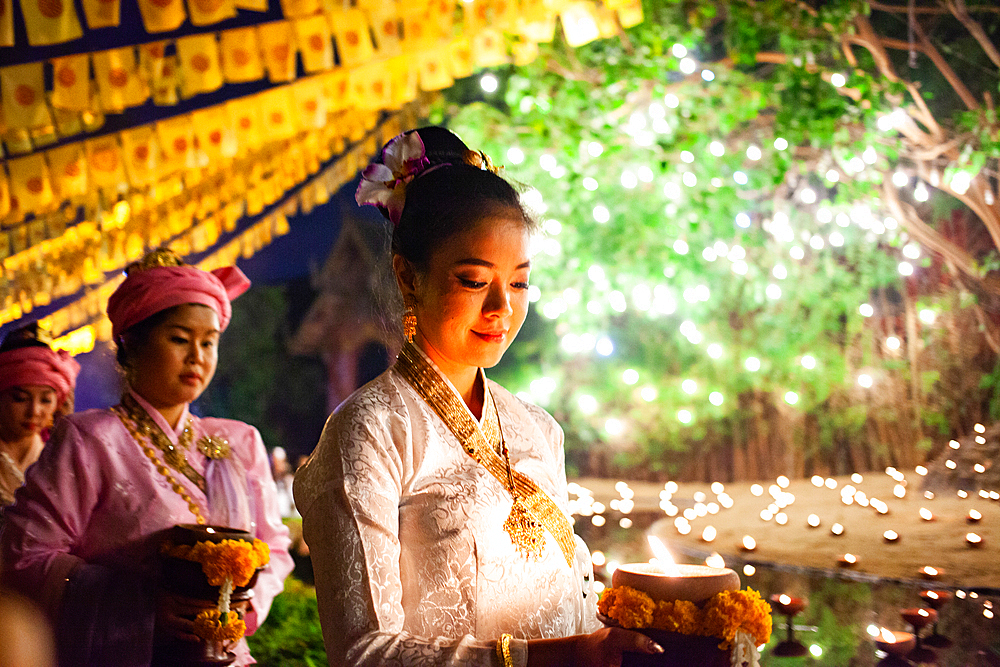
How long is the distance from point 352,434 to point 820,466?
8.63 m

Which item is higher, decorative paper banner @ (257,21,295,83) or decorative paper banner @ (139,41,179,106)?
decorative paper banner @ (257,21,295,83)

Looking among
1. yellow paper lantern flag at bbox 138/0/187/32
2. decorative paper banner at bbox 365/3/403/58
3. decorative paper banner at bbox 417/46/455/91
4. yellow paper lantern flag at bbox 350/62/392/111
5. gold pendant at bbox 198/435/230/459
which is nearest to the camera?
gold pendant at bbox 198/435/230/459

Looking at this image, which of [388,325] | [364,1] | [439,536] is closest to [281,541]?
[388,325]

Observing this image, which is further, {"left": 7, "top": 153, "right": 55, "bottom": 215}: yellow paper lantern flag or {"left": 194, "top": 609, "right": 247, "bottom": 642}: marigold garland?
{"left": 7, "top": 153, "right": 55, "bottom": 215}: yellow paper lantern flag

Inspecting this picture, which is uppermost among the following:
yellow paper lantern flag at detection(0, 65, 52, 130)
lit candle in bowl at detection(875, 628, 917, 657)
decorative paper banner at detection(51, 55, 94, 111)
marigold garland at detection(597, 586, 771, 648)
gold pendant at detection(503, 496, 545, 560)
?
decorative paper banner at detection(51, 55, 94, 111)

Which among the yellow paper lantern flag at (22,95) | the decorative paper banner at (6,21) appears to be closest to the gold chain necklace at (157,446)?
the decorative paper banner at (6,21)

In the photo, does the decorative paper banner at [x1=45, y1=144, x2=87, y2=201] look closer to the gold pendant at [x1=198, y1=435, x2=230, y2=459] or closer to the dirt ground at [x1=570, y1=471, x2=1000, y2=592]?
the gold pendant at [x1=198, y1=435, x2=230, y2=459]

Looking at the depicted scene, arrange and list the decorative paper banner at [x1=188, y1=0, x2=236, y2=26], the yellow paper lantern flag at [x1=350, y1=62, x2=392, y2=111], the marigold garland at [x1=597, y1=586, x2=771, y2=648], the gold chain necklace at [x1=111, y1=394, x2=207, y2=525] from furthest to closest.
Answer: the yellow paper lantern flag at [x1=350, y1=62, x2=392, y2=111]
the decorative paper banner at [x1=188, y1=0, x2=236, y2=26]
the gold chain necklace at [x1=111, y1=394, x2=207, y2=525]
the marigold garland at [x1=597, y1=586, x2=771, y2=648]

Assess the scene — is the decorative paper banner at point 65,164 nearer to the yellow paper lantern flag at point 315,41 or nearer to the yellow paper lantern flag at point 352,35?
the yellow paper lantern flag at point 315,41

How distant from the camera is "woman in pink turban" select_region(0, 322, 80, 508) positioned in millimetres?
3418

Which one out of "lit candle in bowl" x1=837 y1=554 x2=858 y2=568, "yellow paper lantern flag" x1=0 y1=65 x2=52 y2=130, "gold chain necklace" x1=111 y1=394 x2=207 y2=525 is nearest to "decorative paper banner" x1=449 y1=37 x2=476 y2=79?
"yellow paper lantern flag" x1=0 y1=65 x2=52 y2=130

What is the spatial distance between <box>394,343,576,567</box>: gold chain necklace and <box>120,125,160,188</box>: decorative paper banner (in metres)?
3.09

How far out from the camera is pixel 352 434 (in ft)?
4.28

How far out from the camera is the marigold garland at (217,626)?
1787 millimetres
